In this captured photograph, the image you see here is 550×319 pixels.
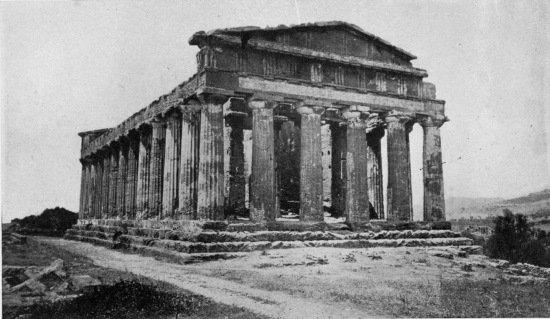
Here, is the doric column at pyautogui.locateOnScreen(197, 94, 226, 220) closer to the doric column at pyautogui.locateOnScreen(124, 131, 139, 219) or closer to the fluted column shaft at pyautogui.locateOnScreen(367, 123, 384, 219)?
the doric column at pyautogui.locateOnScreen(124, 131, 139, 219)

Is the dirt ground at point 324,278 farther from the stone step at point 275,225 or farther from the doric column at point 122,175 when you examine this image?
the doric column at point 122,175

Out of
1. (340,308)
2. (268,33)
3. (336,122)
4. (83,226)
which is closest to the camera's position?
(340,308)

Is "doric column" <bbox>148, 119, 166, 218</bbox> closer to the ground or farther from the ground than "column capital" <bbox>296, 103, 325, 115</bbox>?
closer to the ground

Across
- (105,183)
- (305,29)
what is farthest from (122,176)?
(305,29)

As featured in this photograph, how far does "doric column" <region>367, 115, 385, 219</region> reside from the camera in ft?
83.6

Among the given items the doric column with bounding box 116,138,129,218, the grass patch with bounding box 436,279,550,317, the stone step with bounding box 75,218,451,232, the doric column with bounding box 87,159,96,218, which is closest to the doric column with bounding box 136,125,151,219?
the stone step with bounding box 75,218,451,232

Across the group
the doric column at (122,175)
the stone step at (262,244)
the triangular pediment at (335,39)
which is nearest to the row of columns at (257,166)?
the doric column at (122,175)

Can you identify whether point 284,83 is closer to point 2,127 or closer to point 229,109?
point 229,109

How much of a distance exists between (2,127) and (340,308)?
26.3 feet

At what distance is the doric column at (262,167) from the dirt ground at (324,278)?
78.0 inches

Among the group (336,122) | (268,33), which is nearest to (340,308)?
(268,33)

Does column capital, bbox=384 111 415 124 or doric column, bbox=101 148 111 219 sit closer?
column capital, bbox=384 111 415 124

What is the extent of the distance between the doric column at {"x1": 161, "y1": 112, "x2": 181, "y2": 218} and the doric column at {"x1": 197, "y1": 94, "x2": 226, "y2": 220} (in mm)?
3128

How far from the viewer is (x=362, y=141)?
2086cm
